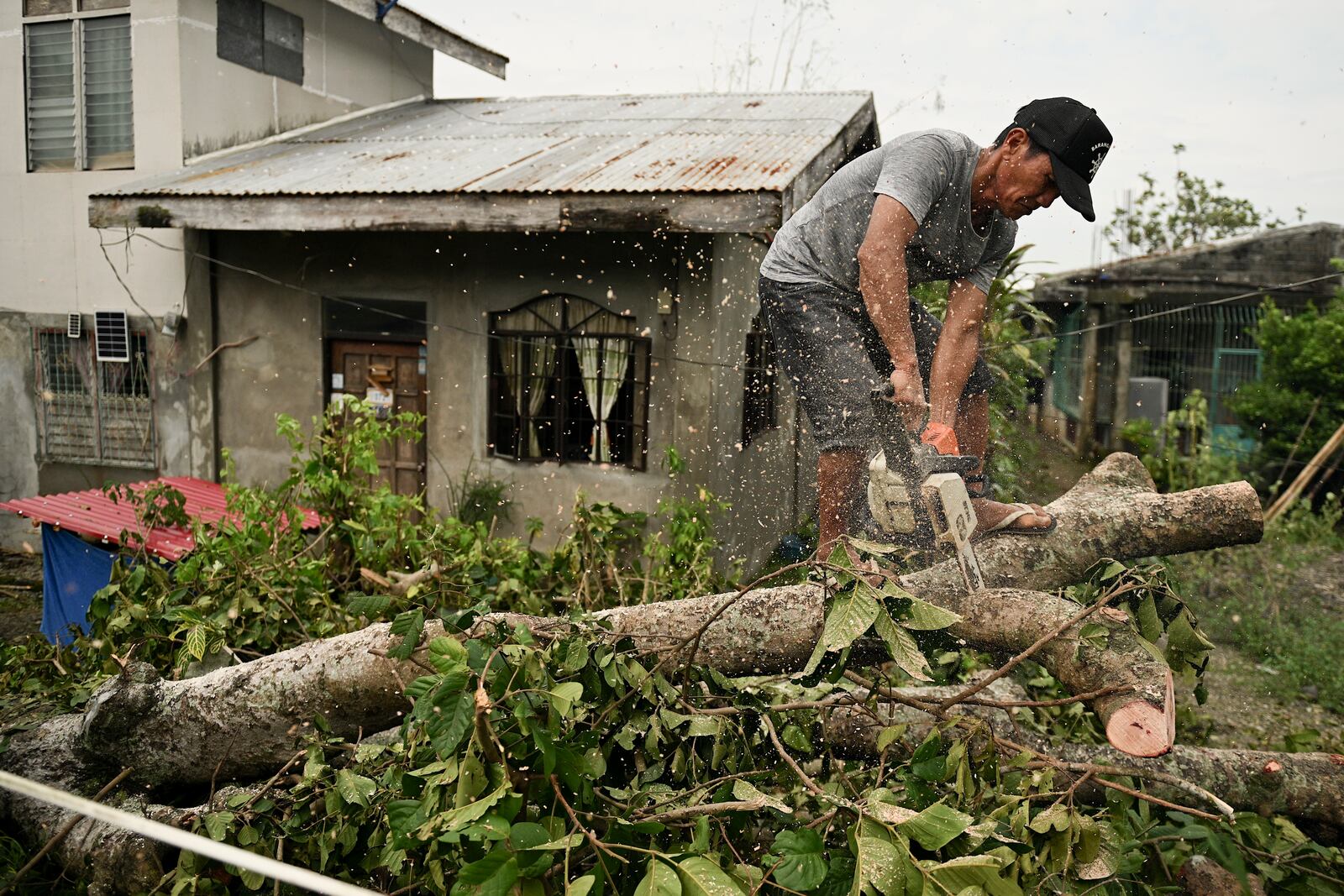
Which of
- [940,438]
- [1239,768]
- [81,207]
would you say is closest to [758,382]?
[940,438]

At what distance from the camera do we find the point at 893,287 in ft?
9.32

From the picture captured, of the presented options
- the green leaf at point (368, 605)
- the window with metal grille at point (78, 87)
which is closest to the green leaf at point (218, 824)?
the green leaf at point (368, 605)

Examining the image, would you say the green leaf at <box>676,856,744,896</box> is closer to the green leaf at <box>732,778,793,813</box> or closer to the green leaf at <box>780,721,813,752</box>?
the green leaf at <box>732,778,793,813</box>

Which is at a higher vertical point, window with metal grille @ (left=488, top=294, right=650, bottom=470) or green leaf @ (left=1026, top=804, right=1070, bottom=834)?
window with metal grille @ (left=488, top=294, right=650, bottom=470)

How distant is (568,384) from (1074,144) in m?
4.22

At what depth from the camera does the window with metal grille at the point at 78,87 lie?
746 centimetres

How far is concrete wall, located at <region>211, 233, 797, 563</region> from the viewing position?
5926mm

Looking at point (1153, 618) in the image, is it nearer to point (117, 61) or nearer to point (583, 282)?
point (583, 282)

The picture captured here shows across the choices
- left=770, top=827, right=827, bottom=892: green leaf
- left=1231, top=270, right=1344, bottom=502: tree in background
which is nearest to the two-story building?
left=770, top=827, right=827, bottom=892: green leaf

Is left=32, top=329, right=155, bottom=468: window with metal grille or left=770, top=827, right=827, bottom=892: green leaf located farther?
left=32, top=329, right=155, bottom=468: window with metal grille

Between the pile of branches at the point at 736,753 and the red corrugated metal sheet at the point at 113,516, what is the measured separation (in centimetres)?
161

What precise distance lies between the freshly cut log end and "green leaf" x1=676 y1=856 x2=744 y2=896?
1.05 meters

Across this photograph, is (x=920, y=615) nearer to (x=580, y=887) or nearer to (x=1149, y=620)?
(x=1149, y=620)

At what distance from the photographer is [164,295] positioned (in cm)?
751
